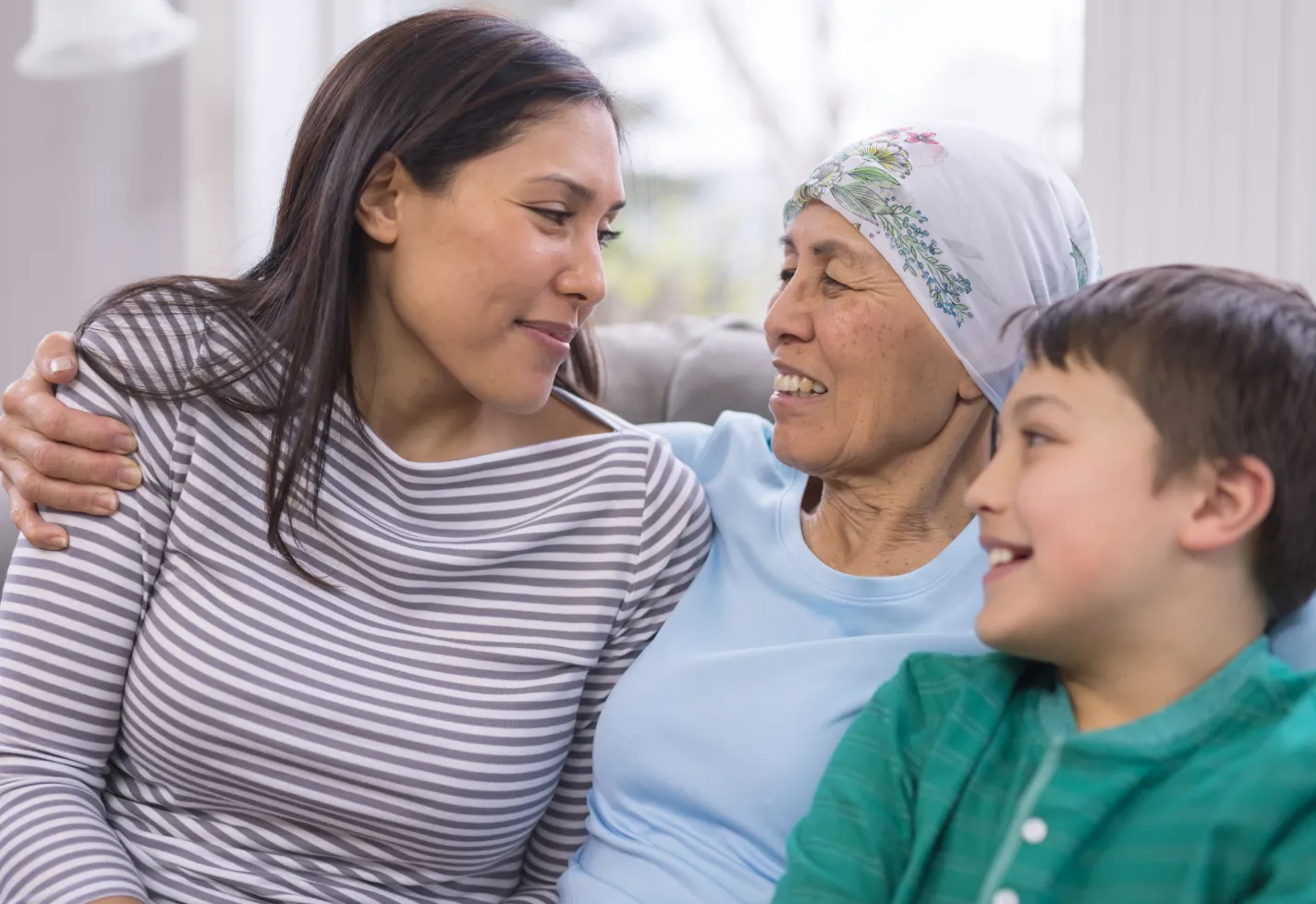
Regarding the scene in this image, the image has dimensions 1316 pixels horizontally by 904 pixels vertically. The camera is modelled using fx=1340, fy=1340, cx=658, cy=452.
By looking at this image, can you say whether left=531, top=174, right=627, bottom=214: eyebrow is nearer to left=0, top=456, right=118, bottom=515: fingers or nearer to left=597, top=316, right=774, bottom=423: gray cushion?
left=597, top=316, right=774, bottom=423: gray cushion

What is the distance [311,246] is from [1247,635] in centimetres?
101

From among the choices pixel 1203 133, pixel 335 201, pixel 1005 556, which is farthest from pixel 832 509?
pixel 1203 133

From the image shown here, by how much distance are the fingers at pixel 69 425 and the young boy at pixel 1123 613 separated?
0.79 m

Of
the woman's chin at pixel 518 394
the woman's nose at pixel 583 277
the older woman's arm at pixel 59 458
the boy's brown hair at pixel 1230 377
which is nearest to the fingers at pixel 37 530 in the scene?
the older woman's arm at pixel 59 458

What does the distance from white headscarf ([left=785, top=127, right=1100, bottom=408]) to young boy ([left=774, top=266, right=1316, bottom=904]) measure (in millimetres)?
284

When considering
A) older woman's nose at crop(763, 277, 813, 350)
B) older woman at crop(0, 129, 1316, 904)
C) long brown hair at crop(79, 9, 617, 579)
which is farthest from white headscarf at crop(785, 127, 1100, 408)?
long brown hair at crop(79, 9, 617, 579)

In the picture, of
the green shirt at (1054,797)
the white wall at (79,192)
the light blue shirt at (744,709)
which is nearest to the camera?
the green shirt at (1054,797)

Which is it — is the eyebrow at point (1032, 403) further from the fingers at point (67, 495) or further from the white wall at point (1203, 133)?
the white wall at point (1203, 133)

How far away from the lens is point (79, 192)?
3350 mm

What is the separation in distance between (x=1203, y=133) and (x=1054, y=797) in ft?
4.87

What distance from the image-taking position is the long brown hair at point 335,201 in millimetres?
1416

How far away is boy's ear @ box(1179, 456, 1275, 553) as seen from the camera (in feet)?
3.45

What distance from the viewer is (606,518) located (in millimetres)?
1503

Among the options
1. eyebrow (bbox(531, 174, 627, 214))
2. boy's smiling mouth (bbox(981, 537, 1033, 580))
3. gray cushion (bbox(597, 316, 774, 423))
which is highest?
eyebrow (bbox(531, 174, 627, 214))
